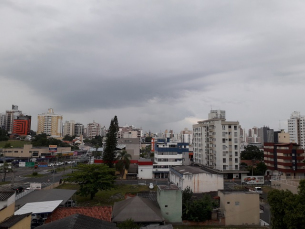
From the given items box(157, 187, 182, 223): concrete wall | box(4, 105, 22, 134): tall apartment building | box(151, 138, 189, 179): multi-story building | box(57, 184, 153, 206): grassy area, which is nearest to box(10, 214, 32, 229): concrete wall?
box(157, 187, 182, 223): concrete wall

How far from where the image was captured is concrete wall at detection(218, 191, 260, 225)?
65.9ft

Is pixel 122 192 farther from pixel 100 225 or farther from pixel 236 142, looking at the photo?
pixel 236 142

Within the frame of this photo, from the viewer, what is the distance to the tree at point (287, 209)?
14.1m

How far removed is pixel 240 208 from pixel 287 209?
6157 millimetres

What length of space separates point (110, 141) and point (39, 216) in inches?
979

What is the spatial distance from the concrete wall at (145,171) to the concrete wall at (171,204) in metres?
22.9

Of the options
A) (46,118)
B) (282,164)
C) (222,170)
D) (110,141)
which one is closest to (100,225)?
(110,141)

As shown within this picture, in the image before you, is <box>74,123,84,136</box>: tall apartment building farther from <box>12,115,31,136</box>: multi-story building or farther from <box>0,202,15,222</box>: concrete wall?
<box>0,202,15,222</box>: concrete wall

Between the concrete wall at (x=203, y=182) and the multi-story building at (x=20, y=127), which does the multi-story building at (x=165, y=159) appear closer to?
the concrete wall at (x=203, y=182)

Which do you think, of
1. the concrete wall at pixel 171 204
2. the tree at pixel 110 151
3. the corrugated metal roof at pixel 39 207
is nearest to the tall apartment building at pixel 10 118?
the tree at pixel 110 151

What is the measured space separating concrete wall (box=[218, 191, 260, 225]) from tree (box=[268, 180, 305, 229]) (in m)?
4.85

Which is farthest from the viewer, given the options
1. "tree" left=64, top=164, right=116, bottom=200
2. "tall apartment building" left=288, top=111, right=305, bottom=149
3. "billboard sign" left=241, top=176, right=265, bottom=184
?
"tall apartment building" left=288, top=111, right=305, bottom=149

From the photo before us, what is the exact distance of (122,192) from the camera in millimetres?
30562

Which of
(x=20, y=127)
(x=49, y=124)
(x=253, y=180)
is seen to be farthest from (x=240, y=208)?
(x=49, y=124)
